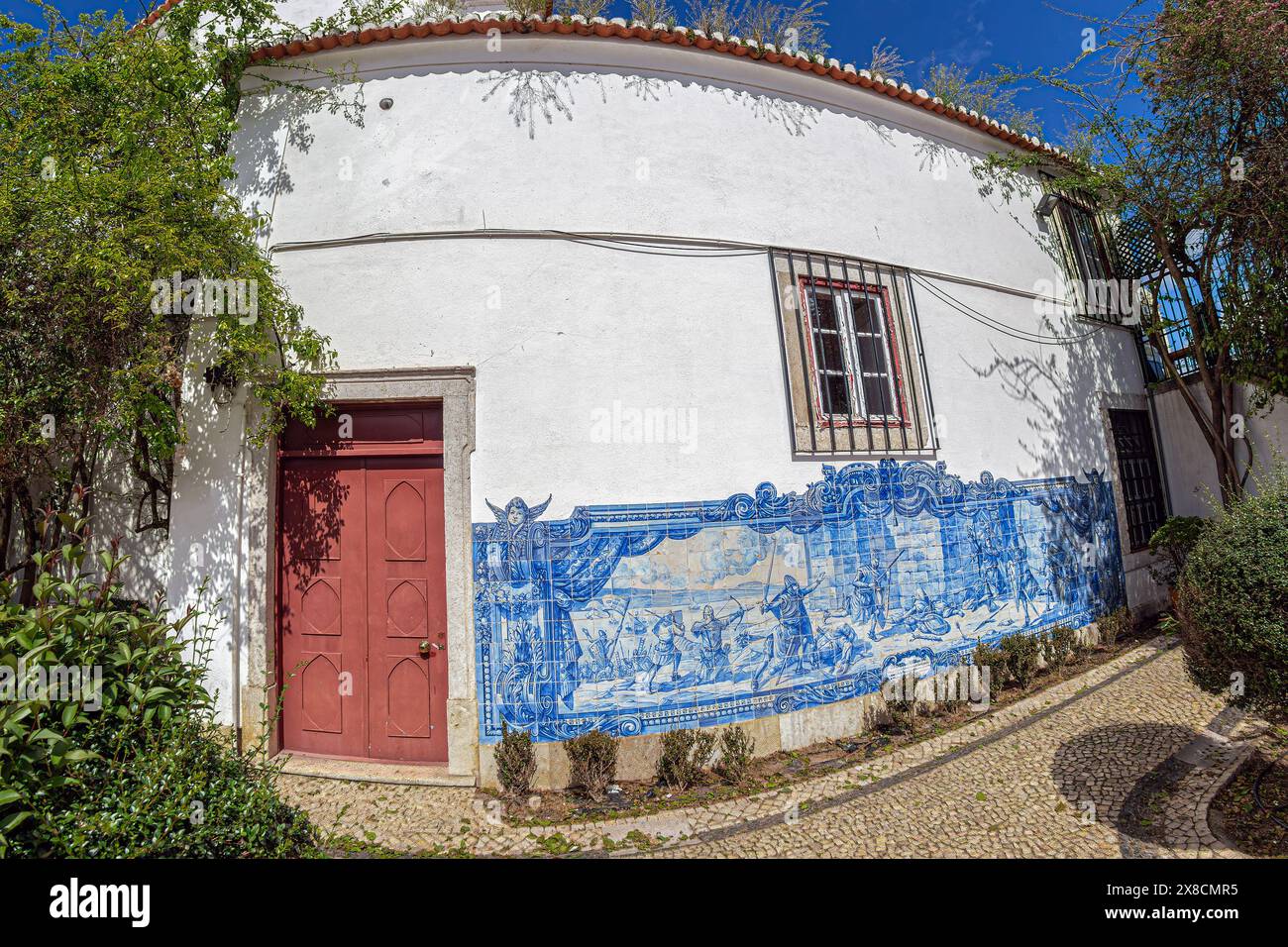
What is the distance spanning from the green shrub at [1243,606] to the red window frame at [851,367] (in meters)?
2.49

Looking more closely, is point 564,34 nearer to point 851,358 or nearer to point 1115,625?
point 851,358

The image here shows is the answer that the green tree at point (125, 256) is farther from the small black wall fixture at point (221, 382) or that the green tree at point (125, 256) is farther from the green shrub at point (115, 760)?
the green shrub at point (115, 760)

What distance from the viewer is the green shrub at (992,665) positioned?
5.42 m

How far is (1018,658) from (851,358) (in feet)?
11.6

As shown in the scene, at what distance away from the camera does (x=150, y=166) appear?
3988mm

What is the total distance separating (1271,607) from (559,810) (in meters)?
4.35

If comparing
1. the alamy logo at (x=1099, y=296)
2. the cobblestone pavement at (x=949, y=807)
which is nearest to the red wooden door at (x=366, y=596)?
the cobblestone pavement at (x=949, y=807)

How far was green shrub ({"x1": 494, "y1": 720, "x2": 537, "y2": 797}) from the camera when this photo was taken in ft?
13.3

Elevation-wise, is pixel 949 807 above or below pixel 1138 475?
below

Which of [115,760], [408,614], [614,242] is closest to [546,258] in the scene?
[614,242]

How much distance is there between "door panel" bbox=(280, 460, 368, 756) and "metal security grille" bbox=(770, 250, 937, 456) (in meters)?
3.97

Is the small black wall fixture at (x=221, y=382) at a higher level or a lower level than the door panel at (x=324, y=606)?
higher

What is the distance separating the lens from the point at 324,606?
461cm
